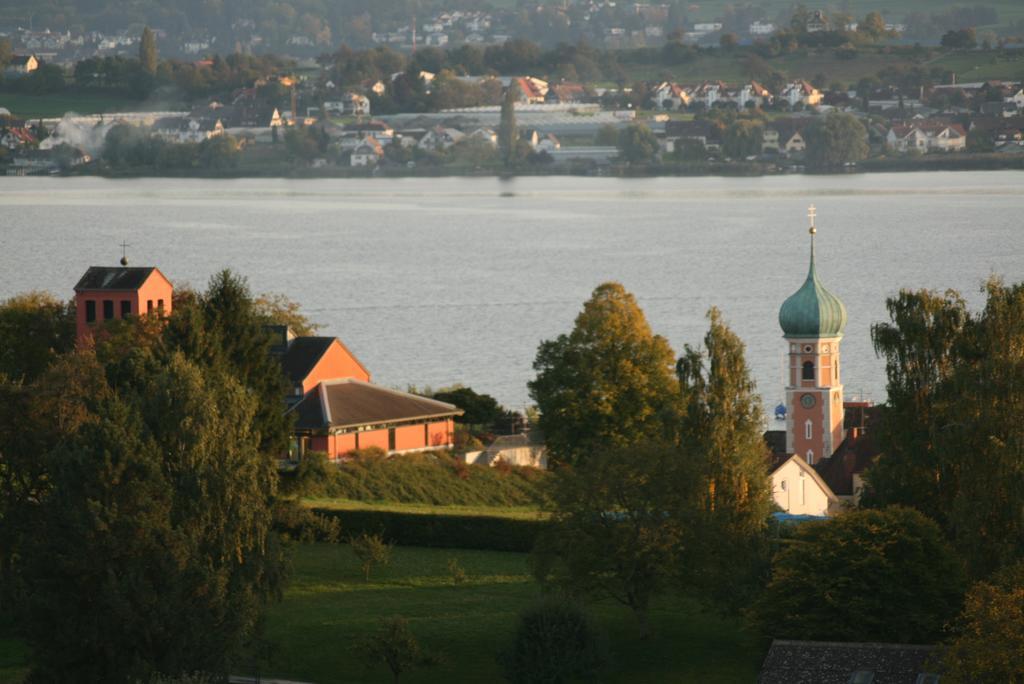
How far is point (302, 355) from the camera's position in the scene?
143 feet

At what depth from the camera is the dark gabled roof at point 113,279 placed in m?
45.8

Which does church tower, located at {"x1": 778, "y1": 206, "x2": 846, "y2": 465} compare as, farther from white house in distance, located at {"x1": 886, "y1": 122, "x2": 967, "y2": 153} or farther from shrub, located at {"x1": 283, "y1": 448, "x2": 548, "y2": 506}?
white house in distance, located at {"x1": 886, "y1": 122, "x2": 967, "y2": 153}

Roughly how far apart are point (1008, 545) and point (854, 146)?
489 ft

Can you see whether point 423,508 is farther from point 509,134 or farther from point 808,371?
point 509,134

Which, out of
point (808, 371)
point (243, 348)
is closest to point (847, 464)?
point (808, 371)

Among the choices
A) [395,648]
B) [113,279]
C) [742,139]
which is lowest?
[395,648]

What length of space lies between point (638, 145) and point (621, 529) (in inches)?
5832

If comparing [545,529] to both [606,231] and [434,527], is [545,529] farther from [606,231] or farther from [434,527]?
[606,231]

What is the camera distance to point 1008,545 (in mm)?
27312

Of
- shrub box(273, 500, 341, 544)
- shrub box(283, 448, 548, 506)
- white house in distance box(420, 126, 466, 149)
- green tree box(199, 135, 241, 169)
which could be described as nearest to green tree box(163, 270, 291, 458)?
shrub box(273, 500, 341, 544)

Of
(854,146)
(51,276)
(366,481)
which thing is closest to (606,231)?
(51,276)

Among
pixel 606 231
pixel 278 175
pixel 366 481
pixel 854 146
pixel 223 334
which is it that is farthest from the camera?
pixel 278 175

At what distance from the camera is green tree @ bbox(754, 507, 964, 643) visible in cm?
2706

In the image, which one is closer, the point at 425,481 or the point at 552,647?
the point at 552,647
